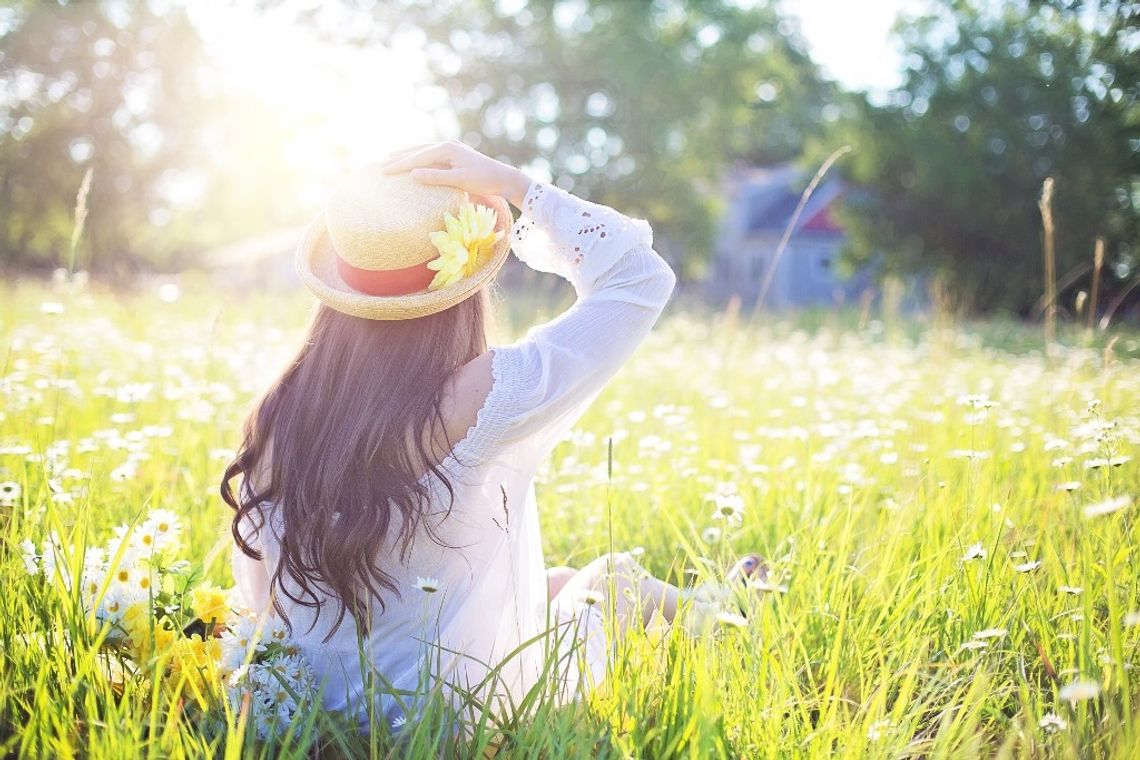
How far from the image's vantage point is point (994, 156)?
70.5 feet

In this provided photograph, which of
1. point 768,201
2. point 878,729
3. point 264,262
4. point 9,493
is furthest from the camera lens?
point 264,262

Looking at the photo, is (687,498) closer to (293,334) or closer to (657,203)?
(293,334)

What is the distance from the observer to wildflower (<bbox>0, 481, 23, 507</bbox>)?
7.46 feet

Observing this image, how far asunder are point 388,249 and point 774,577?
1.10m

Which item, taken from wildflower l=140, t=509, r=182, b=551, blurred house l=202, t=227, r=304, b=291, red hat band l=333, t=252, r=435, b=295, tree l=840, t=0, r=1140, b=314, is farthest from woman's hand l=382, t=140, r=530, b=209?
blurred house l=202, t=227, r=304, b=291

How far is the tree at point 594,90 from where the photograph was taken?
24594 millimetres

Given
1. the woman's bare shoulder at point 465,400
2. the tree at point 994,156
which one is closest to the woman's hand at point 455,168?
the woman's bare shoulder at point 465,400

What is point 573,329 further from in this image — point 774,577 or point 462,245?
point 774,577

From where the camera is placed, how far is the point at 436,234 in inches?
74.8

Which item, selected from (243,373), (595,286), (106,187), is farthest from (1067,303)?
(106,187)

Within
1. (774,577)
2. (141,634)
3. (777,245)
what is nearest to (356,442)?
(141,634)

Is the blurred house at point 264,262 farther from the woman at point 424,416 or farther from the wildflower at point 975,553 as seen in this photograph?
the wildflower at point 975,553

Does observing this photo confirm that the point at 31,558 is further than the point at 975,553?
No

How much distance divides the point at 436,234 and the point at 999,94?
22.7 meters
